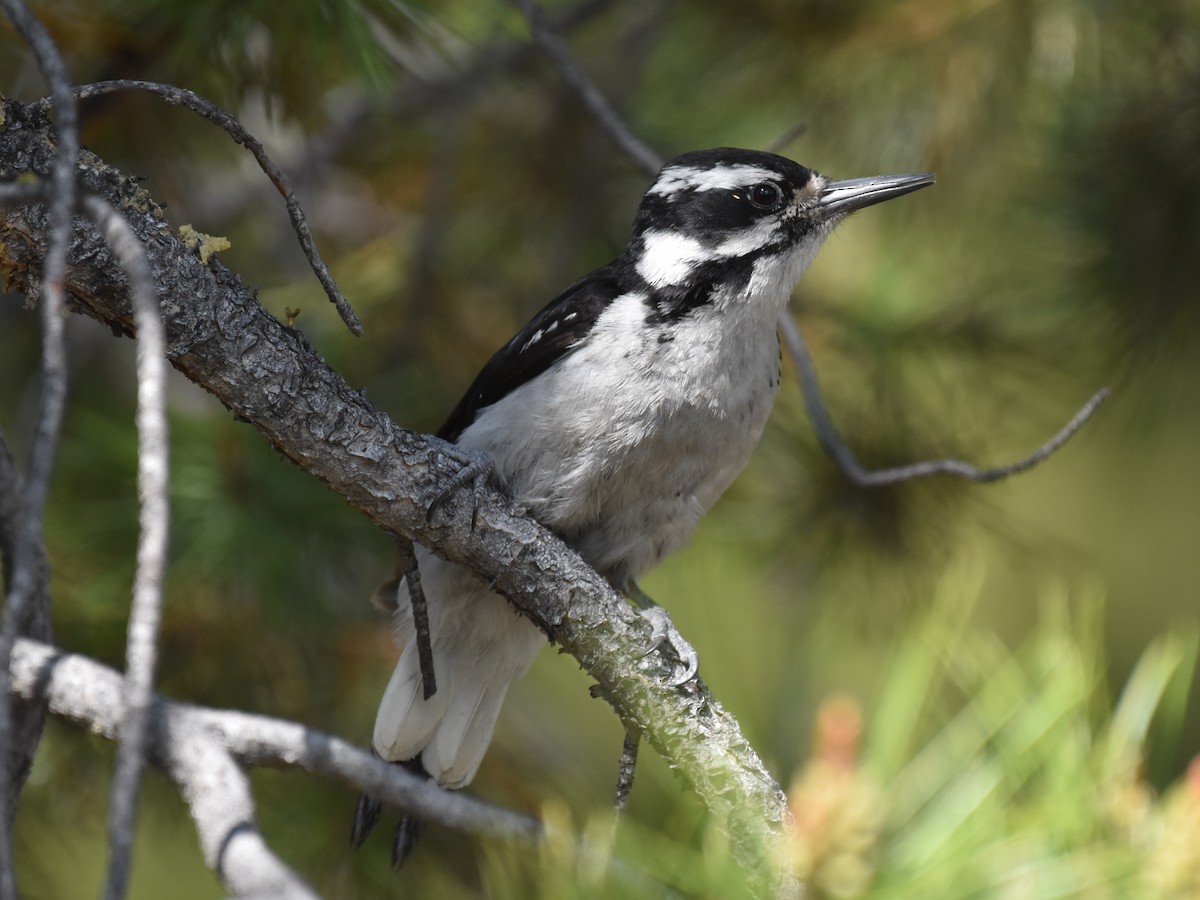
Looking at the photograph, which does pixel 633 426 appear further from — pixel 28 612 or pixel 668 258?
pixel 28 612

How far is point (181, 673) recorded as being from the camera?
3633mm

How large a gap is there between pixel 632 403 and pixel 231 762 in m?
1.63

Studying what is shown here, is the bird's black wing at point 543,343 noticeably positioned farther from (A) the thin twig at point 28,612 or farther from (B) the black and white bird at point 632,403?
(A) the thin twig at point 28,612

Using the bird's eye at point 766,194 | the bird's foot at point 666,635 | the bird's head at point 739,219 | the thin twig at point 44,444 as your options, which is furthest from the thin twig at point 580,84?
the thin twig at point 44,444

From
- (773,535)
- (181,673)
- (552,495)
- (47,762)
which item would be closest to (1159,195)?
(773,535)

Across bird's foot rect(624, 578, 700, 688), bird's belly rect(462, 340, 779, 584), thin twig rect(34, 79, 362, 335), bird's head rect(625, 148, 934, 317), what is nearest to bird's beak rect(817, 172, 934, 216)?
bird's head rect(625, 148, 934, 317)

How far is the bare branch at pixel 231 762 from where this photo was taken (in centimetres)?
136

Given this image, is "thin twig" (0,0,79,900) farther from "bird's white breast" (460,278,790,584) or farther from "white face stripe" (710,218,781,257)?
"white face stripe" (710,218,781,257)

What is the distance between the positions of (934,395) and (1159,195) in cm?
92

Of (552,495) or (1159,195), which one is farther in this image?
(1159,195)

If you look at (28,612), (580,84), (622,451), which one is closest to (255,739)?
(28,612)

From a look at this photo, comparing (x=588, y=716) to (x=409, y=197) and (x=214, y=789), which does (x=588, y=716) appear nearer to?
(x=409, y=197)

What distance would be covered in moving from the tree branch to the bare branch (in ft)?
1.47

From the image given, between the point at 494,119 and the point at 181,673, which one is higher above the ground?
the point at 494,119
